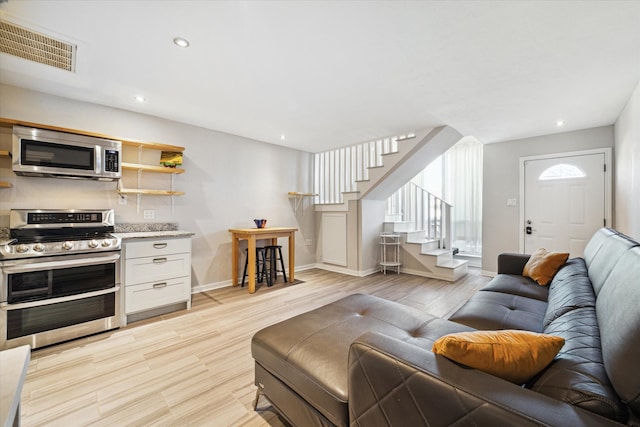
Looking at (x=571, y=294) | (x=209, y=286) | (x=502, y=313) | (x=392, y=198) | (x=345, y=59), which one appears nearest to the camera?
(x=571, y=294)

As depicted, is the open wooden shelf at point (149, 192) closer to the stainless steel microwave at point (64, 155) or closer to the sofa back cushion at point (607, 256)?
the stainless steel microwave at point (64, 155)

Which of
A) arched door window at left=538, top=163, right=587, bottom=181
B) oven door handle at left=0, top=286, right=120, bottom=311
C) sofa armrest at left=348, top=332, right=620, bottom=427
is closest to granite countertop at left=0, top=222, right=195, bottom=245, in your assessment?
oven door handle at left=0, top=286, right=120, bottom=311

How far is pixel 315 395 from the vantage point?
1133 mm

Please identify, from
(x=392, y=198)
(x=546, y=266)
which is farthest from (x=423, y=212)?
(x=546, y=266)

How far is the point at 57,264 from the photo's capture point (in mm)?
2264

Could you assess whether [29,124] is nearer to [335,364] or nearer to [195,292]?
[195,292]

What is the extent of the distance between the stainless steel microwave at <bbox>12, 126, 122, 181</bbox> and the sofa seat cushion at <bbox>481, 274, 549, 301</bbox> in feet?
13.0

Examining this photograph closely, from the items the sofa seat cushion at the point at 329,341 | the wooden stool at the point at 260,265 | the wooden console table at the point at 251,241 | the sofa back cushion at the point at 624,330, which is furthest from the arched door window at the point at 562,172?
the wooden stool at the point at 260,265

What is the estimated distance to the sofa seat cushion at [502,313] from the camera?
5.25 feet

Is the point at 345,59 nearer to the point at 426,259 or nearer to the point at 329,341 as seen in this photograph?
the point at 329,341

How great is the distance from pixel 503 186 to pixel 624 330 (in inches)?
173

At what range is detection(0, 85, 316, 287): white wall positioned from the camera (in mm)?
2643

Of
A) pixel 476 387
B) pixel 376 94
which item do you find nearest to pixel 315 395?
pixel 476 387

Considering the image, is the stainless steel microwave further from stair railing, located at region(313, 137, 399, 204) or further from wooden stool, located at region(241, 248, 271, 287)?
stair railing, located at region(313, 137, 399, 204)
